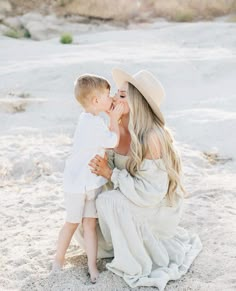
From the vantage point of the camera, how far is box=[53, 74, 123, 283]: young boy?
3.35 metres

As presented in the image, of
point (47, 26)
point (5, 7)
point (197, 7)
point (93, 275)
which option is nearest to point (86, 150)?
point (93, 275)

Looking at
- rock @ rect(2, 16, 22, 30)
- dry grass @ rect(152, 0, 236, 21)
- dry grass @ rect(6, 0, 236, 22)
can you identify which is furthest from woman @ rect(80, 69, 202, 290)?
dry grass @ rect(152, 0, 236, 21)

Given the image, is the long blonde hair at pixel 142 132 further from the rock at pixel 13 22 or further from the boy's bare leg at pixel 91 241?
the rock at pixel 13 22

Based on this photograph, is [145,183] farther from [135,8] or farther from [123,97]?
[135,8]

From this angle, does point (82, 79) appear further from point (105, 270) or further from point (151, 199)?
point (105, 270)

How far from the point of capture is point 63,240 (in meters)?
3.55

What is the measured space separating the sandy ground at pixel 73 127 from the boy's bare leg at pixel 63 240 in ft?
0.22

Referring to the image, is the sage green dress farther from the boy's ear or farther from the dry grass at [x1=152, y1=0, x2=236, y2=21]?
the dry grass at [x1=152, y1=0, x2=236, y2=21]

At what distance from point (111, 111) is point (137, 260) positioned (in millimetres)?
830

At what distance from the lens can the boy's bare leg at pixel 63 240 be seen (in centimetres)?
352

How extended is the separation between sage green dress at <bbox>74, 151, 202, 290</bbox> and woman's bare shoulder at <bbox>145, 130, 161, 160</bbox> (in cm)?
3

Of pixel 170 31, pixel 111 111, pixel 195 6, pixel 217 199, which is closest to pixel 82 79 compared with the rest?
pixel 111 111

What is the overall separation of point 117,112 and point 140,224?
2.06 feet

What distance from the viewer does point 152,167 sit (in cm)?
344
